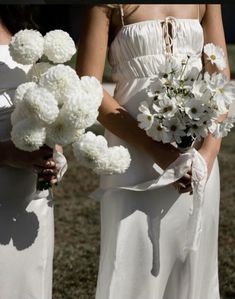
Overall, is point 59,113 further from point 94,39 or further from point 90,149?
point 94,39

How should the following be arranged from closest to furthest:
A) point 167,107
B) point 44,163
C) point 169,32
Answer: point 44,163
point 167,107
point 169,32

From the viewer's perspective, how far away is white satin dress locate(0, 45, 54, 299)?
385 centimetres

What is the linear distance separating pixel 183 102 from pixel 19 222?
0.92 metres

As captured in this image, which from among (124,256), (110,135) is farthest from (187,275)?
(110,135)

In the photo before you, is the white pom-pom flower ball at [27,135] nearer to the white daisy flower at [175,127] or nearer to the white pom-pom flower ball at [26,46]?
the white pom-pom flower ball at [26,46]

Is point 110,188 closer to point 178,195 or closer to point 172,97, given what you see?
point 178,195

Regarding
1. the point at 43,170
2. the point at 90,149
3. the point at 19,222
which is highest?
the point at 90,149

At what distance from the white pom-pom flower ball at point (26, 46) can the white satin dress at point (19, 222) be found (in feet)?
0.94

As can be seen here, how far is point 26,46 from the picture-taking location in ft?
11.6

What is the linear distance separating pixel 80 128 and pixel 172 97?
0.62 m

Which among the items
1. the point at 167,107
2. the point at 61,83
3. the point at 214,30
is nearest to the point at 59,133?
the point at 61,83

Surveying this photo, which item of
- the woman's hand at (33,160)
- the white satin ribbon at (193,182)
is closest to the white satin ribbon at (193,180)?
the white satin ribbon at (193,182)

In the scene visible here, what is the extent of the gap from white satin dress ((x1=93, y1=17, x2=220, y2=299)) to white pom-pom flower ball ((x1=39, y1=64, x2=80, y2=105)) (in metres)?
0.83

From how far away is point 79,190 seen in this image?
9352 mm
